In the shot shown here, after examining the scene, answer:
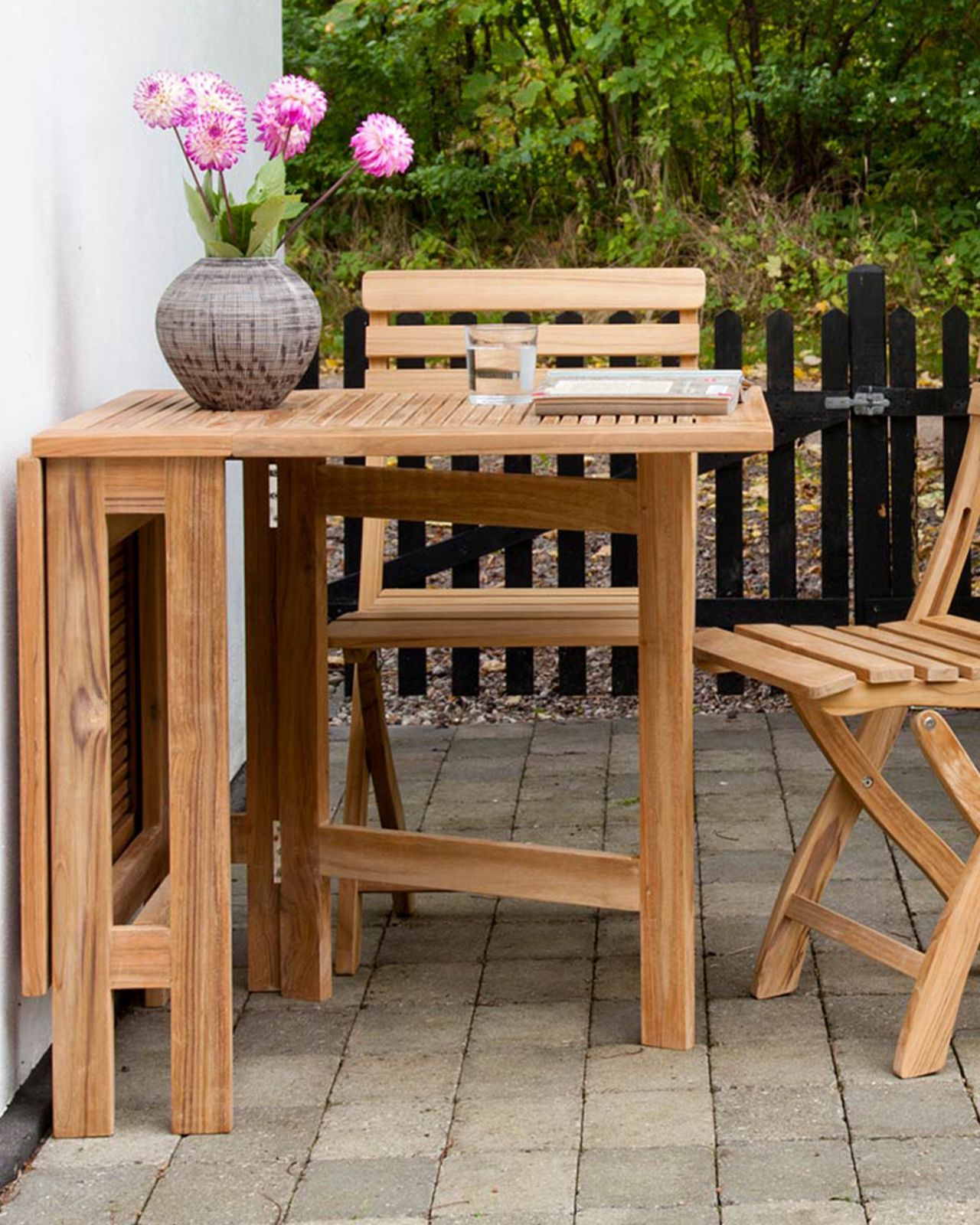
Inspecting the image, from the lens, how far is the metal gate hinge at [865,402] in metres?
5.51

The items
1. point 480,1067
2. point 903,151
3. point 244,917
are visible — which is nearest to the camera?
point 480,1067

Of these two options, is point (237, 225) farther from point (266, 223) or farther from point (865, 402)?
point (865, 402)

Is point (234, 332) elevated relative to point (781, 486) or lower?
elevated

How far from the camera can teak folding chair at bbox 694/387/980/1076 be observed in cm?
289

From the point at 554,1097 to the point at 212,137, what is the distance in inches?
60.9

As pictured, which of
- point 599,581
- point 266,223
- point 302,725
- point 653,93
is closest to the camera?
point 266,223

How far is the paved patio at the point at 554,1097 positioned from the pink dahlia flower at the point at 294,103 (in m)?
1.49

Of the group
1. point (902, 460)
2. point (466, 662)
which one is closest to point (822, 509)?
point (902, 460)

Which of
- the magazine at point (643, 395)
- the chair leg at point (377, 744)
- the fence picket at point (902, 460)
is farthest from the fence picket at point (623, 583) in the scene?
the magazine at point (643, 395)

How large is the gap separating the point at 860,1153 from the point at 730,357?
329 cm

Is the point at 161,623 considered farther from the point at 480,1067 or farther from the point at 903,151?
the point at 903,151

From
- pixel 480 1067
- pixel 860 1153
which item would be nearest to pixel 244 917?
pixel 480 1067

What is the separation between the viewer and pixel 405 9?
39.5ft

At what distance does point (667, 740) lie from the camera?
297cm
